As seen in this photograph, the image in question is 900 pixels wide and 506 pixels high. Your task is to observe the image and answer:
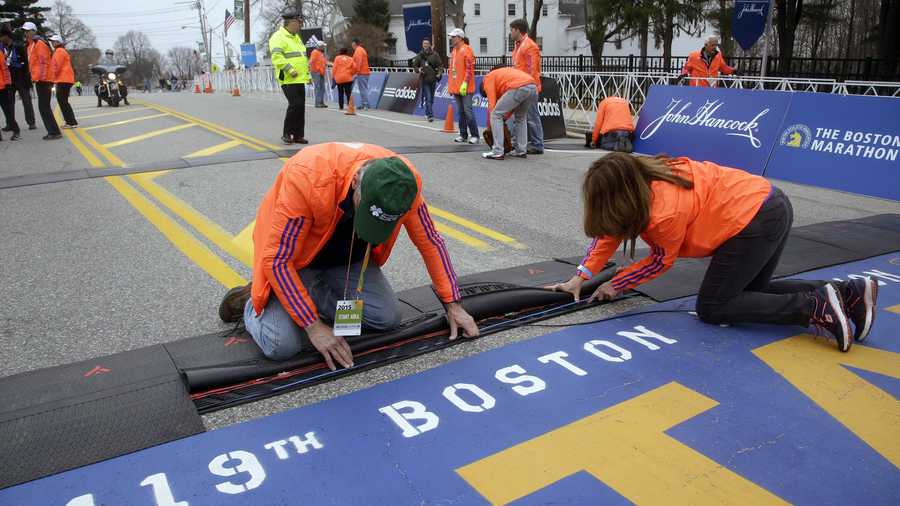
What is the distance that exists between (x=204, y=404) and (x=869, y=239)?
521cm

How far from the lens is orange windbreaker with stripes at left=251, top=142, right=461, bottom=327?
261 cm

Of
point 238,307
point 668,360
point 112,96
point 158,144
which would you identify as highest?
point 112,96

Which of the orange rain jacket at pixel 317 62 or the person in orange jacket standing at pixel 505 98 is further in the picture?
the orange rain jacket at pixel 317 62

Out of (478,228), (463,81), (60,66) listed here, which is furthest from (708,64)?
(60,66)

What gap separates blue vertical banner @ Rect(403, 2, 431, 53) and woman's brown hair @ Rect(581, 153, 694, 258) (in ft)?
64.5

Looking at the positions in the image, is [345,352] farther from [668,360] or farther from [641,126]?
[641,126]

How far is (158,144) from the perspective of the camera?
1020 centimetres

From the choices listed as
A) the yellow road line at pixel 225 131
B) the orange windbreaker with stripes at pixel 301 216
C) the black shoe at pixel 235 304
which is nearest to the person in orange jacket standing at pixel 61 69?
the yellow road line at pixel 225 131

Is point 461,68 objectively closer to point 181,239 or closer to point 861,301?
point 181,239

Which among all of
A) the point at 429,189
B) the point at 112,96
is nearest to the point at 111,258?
the point at 429,189

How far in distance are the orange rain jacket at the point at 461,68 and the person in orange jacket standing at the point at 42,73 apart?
277 inches

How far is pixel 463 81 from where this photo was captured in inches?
417

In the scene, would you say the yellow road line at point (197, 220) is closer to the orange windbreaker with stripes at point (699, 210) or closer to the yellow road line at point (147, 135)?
the orange windbreaker with stripes at point (699, 210)

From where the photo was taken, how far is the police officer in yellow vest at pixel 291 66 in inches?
385
